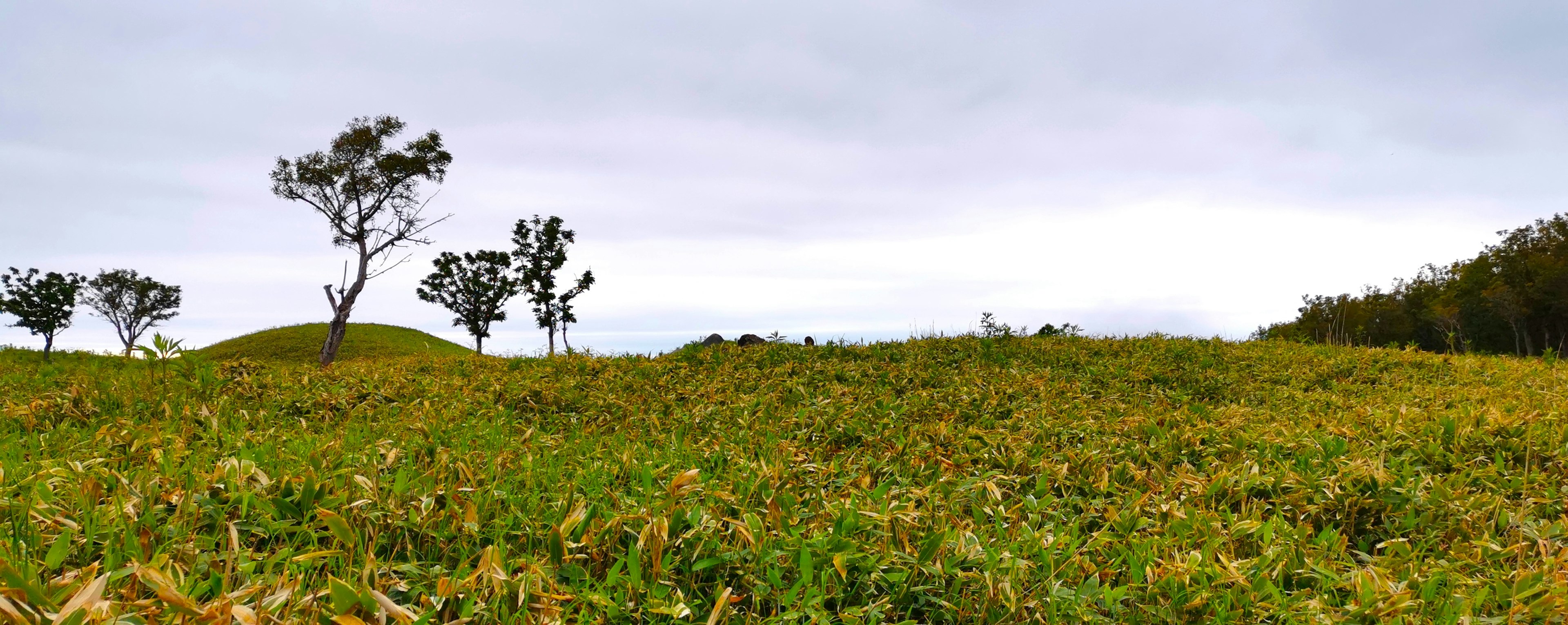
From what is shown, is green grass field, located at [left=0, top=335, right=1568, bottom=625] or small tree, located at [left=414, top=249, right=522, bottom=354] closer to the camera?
green grass field, located at [left=0, top=335, right=1568, bottom=625]

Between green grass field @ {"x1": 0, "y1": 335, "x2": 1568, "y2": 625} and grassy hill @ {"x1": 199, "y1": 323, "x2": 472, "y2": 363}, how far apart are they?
85.7 feet

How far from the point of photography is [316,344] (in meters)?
32.2

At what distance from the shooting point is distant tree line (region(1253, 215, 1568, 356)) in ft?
140

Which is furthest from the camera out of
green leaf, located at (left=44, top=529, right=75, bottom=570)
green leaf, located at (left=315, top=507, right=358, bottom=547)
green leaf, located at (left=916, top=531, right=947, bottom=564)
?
green leaf, located at (left=916, top=531, right=947, bottom=564)

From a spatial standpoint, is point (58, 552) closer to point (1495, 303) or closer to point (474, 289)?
point (474, 289)

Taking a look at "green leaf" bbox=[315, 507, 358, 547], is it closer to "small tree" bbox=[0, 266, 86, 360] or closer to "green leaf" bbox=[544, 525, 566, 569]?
"green leaf" bbox=[544, 525, 566, 569]

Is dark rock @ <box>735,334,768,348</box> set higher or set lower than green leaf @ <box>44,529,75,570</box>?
higher

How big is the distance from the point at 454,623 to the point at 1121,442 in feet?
Result: 16.1

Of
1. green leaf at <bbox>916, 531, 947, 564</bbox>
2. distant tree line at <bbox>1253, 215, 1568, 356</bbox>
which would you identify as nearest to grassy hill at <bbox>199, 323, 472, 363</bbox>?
green leaf at <bbox>916, 531, 947, 564</bbox>

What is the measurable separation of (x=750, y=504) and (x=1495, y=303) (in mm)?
57518

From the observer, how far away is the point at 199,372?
5516mm

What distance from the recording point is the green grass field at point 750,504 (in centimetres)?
250

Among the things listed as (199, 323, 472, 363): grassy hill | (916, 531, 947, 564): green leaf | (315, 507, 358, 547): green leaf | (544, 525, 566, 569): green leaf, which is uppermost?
(199, 323, 472, 363): grassy hill

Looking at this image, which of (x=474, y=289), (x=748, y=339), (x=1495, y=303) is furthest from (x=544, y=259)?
(x=1495, y=303)
